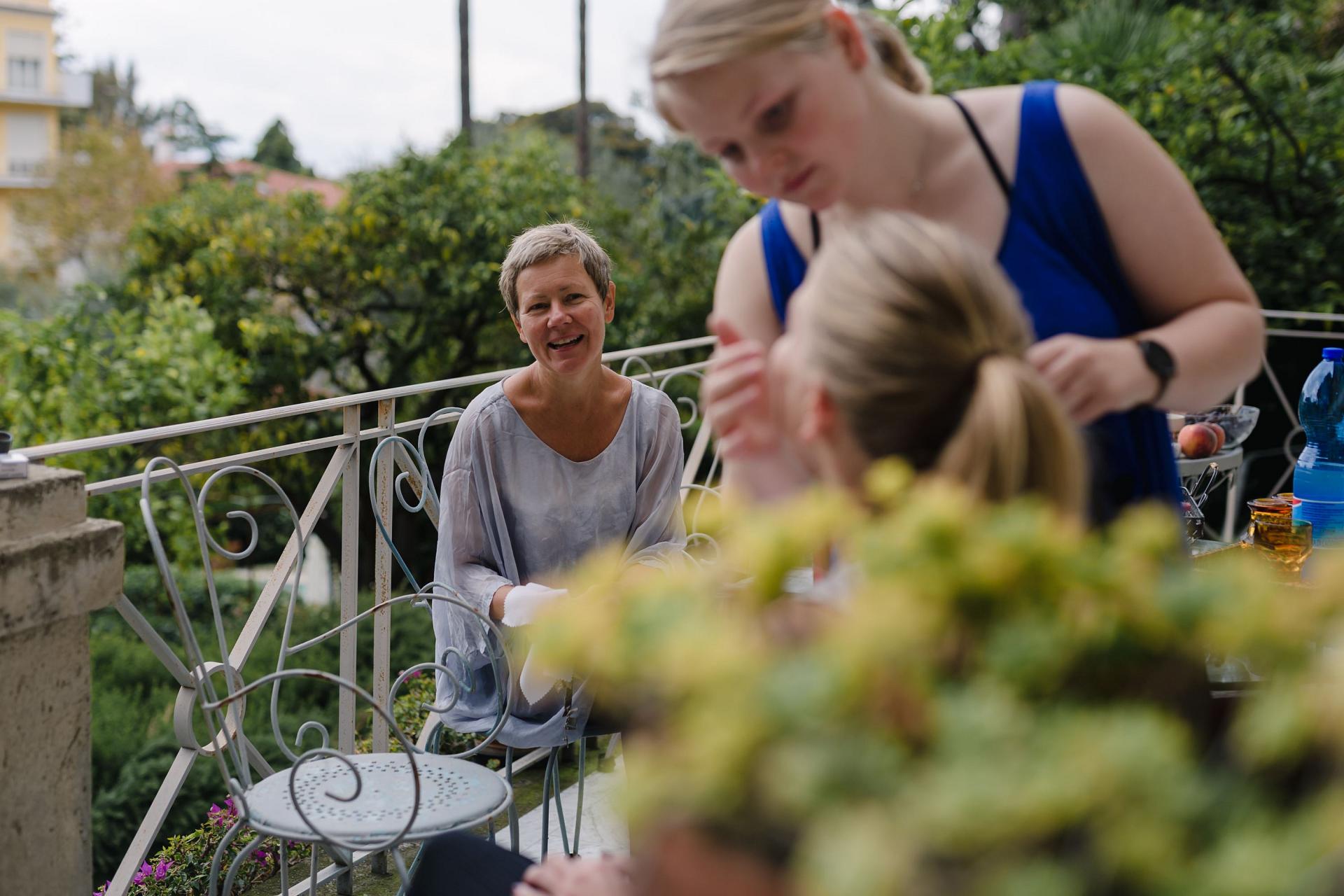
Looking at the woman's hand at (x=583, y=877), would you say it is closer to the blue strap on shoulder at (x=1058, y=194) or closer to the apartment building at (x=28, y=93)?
the blue strap on shoulder at (x=1058, y=194)

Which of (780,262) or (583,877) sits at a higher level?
(780,262)

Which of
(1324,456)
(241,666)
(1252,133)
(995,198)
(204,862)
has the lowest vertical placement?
(204,862)

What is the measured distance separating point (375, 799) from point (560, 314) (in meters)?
1.02

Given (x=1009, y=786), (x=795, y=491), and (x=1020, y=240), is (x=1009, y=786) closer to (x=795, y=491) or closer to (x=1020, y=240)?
(x=795, y=491)

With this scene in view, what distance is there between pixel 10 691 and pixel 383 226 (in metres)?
6.78

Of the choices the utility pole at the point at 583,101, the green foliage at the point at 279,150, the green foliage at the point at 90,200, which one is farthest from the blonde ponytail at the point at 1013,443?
the green foliage at the point at 279,150

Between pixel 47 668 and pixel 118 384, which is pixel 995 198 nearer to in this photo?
pixel 47 668

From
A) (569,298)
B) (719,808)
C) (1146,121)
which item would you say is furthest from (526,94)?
(719,808)

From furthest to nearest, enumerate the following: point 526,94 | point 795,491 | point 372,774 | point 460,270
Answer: point 526,94 → point 460,270 → point 372,774 → point 795,491

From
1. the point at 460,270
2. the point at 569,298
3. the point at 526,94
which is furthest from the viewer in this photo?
the point at 526,94

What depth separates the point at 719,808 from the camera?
0.69m

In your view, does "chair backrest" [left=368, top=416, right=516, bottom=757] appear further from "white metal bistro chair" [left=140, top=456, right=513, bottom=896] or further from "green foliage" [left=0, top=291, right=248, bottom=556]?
"green foliage" [left=0, top=291, right=248, bottom=556]

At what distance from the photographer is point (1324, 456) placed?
3.01 m

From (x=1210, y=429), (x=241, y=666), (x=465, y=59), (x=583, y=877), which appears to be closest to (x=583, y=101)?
(x=465, y=59)
